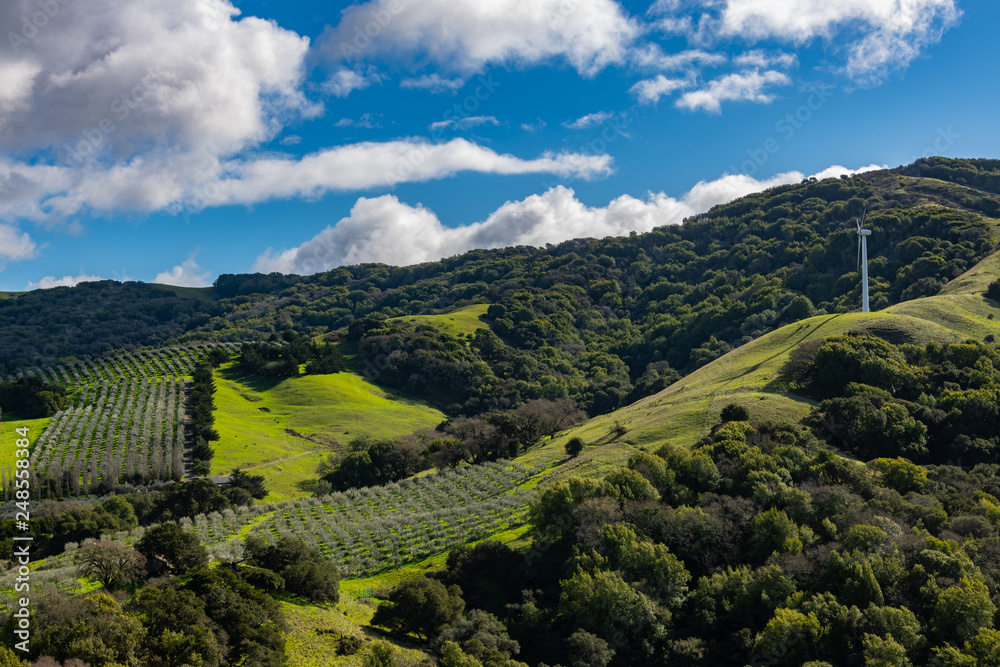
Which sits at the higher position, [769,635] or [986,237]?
[986,237]

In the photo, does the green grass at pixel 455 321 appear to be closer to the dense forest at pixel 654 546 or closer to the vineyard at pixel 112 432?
the dense forest at pixel 654 546

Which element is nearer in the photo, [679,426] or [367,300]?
[679,426]

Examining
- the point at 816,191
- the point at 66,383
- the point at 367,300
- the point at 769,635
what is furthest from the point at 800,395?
the point at 367,300

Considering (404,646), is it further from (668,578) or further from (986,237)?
(986,237)

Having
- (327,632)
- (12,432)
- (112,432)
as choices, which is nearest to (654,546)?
(327,632)

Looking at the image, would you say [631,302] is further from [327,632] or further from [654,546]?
[327,632]

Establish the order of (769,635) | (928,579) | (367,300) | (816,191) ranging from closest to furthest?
(769,635)
(928,579)
(816,191)
(367,300)
